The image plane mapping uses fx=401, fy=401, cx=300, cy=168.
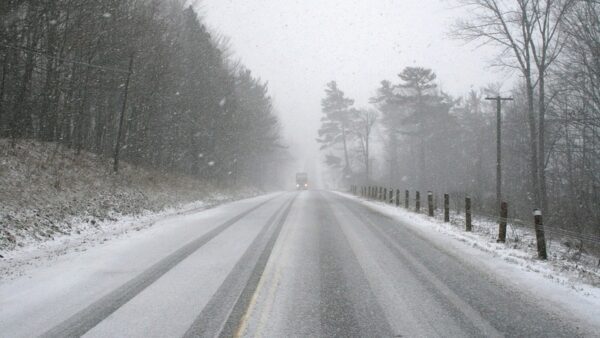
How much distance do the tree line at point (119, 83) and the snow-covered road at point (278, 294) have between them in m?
11.4

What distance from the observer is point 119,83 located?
23.4 metres

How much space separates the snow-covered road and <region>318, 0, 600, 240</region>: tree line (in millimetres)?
10989

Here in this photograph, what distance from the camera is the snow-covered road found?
4.54 m

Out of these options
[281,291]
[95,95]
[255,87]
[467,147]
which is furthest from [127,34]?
[467,147]

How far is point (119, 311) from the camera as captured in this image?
5008mm

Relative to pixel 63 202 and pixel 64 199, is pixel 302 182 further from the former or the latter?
pixel 63 202

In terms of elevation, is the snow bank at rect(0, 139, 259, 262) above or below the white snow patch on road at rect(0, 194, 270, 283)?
above

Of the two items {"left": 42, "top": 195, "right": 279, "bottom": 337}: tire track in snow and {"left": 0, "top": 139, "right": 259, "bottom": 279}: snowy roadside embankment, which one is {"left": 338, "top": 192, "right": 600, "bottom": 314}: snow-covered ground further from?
{"left": 0, "top": 139, "right": 259, "bottom": 279}: snowy roadside embankment

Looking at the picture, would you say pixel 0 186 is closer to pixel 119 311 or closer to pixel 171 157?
pixel 119 311

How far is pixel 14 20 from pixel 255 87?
37.5 metres

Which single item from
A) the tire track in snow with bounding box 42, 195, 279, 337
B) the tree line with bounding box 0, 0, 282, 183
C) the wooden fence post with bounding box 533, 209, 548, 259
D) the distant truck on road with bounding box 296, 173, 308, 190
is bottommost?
the tire track in snow with bounding box 42, 195, 279, 337

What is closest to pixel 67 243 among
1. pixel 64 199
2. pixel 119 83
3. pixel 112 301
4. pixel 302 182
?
pixel 64 199

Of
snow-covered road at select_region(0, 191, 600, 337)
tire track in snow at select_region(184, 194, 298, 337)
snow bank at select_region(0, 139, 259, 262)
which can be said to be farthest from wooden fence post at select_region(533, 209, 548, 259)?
snow bank at select_region(0, 139, 259, 262)

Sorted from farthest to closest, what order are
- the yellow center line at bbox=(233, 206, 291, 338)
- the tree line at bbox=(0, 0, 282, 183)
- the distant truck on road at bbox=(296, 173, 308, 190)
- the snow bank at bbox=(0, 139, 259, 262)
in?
the distant truck on road at bbox=(296, 173, 308, 190) < the tree line at bbox=(0, 0, 282, 183) < the snow bank at bbox=(0, 139, 259, 262) < the yellow center line at bbox=(233, 206, 291, 338)
